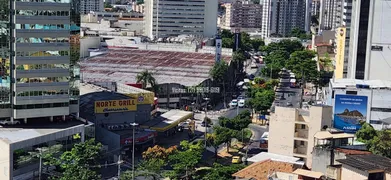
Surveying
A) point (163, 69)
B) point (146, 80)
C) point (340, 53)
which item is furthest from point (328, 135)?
point (163, 69)

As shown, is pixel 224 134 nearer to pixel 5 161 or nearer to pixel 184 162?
pixel 184 162

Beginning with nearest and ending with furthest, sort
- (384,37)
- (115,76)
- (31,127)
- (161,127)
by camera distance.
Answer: (31,127), (161,127), (384,37), (115,76)

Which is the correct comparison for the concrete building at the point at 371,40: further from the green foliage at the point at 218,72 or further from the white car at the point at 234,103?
the green foliage at the point at 218,72

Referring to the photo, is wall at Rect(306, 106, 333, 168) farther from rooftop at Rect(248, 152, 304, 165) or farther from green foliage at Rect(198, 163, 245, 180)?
green foliage at Rect(198, 163, 245, 180)

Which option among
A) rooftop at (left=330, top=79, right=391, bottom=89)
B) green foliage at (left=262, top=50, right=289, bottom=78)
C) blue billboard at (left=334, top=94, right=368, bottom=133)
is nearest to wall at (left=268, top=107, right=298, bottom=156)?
blue billboard at (left=334, top=94, right=368, bottom=133)

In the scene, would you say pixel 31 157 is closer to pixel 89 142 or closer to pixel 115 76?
pixel 89 142

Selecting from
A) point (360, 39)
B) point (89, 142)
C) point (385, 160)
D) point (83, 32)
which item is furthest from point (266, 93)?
point (83, 32)

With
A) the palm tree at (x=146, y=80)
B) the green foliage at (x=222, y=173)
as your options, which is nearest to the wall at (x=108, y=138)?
the green foliage at (x=222, y=173)
